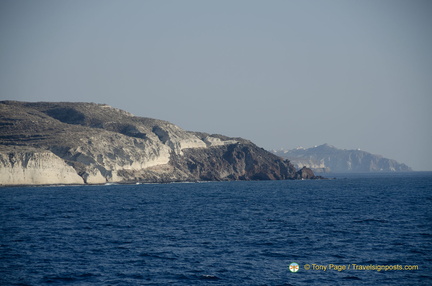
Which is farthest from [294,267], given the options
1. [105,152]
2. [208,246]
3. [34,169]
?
[105,152]

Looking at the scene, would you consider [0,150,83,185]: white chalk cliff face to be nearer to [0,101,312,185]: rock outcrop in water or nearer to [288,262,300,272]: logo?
[0,101,312,185]: rock outcrop in water

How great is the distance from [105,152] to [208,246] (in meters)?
110

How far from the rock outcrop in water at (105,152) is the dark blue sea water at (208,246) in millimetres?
57689

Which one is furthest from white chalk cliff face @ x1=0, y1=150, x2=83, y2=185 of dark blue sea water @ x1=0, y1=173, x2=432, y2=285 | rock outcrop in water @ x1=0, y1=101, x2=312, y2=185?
dark blue sea water @ x1=0, y1=173, x2=432, y2=285

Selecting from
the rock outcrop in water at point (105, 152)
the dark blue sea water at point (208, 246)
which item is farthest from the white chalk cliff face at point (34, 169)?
the dark blue sea water at point (208, 246)

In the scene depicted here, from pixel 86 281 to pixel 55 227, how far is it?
21900mm

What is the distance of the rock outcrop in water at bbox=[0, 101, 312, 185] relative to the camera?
4911 inches

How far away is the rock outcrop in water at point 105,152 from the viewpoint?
124750 millimetres

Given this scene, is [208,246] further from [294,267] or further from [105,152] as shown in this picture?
[105,152]

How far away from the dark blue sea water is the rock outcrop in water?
57689 mm

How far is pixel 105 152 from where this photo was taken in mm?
147125

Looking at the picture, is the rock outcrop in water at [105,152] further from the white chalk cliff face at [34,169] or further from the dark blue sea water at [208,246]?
the dark blue sea water at [208,246]

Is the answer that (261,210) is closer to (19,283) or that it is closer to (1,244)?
(1,244)

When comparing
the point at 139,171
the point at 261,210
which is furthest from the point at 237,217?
the point at 139,171
